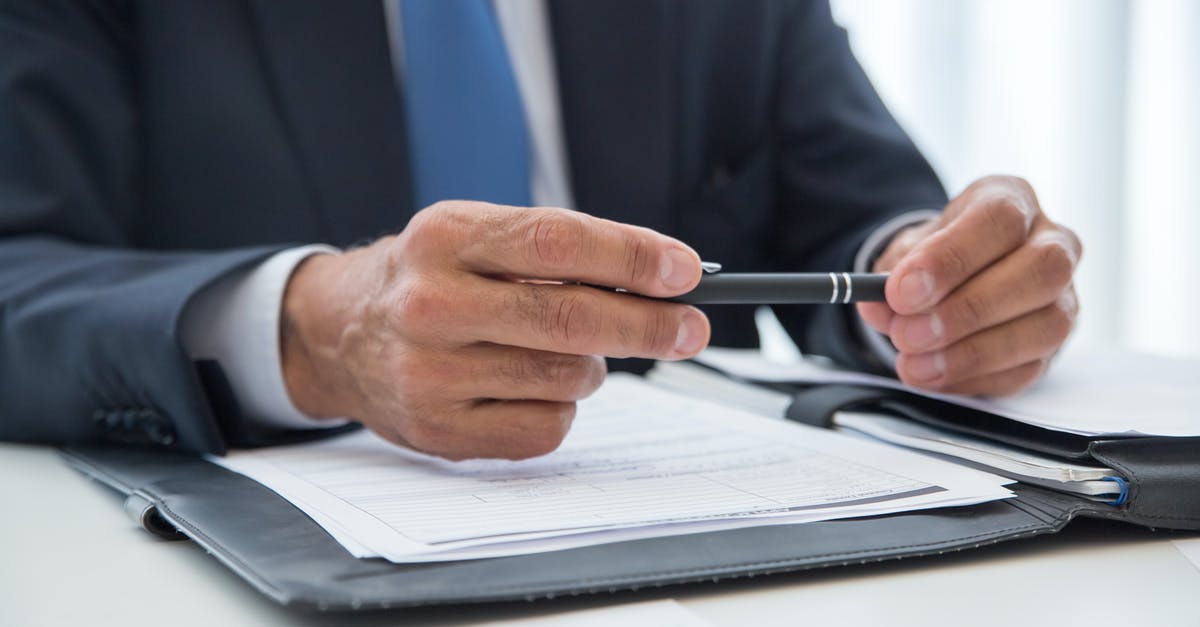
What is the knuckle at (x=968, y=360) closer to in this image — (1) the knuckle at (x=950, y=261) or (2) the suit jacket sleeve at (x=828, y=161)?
(1) the knuckle at (x=950, y=261)

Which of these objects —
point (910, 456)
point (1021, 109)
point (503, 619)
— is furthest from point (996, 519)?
point (1021, 109)

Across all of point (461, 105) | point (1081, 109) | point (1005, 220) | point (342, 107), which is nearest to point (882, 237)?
point (1005, 220)

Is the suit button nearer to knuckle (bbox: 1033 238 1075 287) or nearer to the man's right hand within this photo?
the man's right hand

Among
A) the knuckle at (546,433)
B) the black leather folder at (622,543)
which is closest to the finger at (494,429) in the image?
the knuckle at (546,433)

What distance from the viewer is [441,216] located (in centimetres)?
54

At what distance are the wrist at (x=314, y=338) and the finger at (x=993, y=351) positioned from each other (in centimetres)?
41

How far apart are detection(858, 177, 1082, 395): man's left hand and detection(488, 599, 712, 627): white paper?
355 millimetres

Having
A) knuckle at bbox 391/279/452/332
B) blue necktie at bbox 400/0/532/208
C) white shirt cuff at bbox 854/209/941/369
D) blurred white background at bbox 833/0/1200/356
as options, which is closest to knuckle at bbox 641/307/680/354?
knuckle at bbox 391/279/452/332

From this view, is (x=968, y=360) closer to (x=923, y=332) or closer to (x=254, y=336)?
(x=923, y=332)

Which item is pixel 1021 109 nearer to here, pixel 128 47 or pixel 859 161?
pixel 859 161

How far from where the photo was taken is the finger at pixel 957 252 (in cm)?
66

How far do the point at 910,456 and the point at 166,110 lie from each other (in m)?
0.84

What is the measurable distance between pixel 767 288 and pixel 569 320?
5.0 inches

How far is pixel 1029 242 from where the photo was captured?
70 cm
